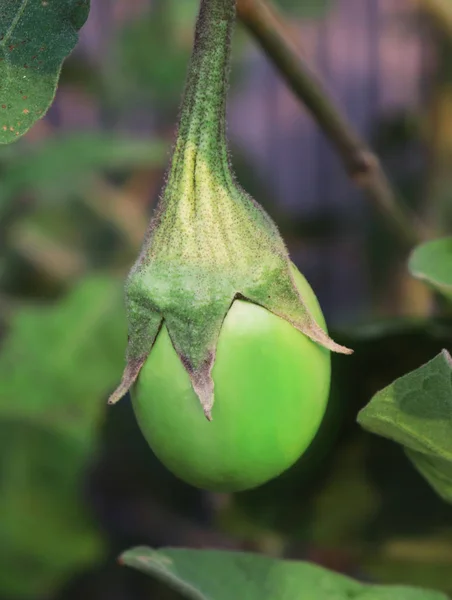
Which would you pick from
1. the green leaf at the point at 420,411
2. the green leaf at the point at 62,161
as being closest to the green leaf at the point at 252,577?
the green leaf at the point at 420,411

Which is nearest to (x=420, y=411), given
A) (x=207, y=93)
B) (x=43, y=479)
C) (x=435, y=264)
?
(x=435, y=264)

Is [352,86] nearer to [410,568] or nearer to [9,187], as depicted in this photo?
[9,187]

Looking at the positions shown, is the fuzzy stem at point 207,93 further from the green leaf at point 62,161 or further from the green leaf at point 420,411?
the green leaf at point 62,161

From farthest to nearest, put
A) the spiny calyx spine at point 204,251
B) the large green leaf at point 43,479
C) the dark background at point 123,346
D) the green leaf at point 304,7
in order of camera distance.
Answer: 1. the green leaf at point 304,7
2. the large green leaf at point 43,479
3. the dark background at point 123,346
4. the spiny calyx spine at point 204,251

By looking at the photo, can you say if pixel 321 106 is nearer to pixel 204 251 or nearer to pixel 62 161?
pixel 204 251

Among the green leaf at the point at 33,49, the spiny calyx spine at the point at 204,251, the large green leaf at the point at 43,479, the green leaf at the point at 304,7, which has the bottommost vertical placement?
the large green leaf at the point at 43,479

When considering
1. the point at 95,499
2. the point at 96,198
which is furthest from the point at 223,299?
the point at 96,198

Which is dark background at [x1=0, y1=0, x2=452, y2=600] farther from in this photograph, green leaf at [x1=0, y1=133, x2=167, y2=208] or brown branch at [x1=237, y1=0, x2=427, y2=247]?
brown branch at [x1=237, y1=0, x2=427, y2=247]
